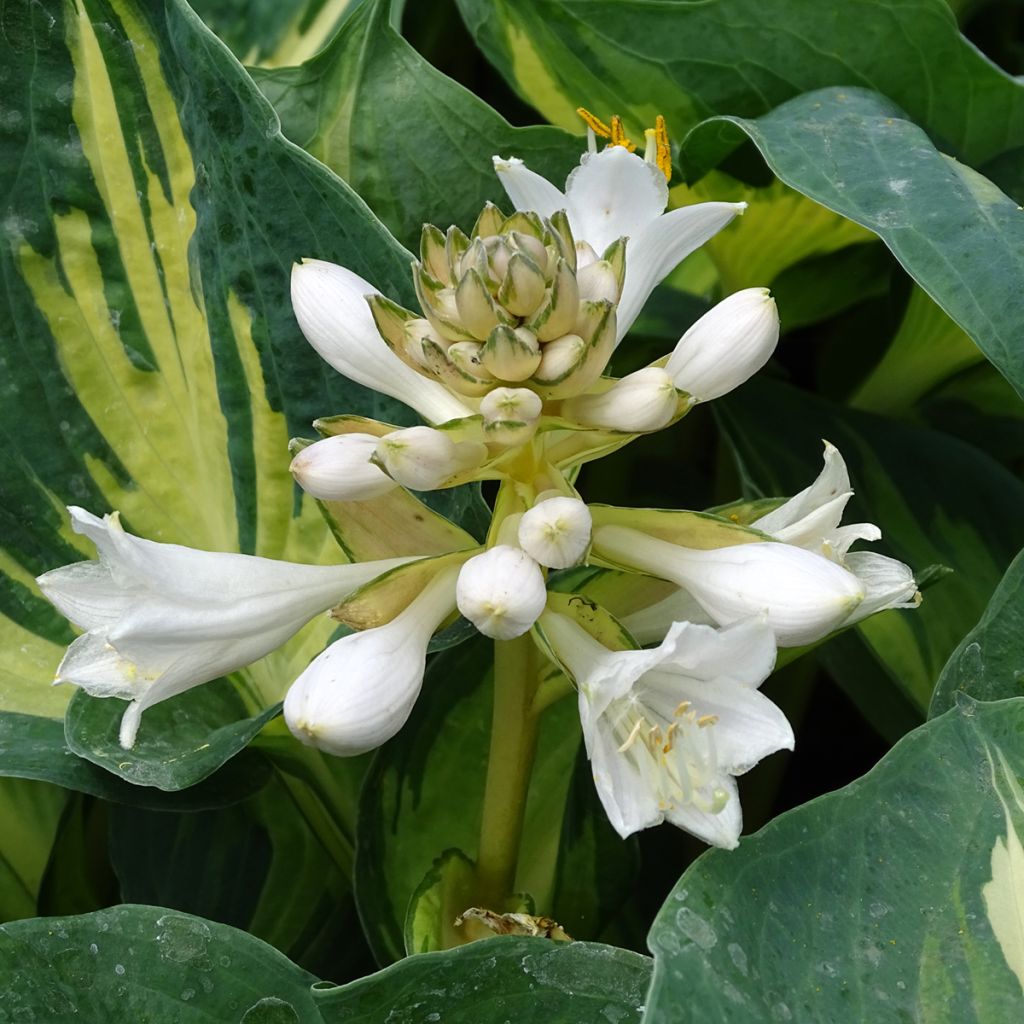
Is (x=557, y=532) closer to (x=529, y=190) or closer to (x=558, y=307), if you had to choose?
(x=558, y=307)

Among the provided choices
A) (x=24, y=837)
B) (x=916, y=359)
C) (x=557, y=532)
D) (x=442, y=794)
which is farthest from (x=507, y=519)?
(x=916, y=359)

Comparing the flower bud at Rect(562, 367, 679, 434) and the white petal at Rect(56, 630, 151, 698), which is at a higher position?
the flower bud at Rect(562, 367, 679, 434)

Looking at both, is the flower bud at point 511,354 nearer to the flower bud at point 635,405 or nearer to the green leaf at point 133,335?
the flower bud at point 635,405

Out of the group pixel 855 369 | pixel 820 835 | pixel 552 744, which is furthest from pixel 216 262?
pixel 855 369

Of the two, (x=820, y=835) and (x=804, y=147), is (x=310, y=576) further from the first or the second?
(x=804, y=147)

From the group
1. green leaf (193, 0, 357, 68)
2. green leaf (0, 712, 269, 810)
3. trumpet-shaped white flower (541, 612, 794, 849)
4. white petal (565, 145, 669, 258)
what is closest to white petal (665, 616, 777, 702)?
trumpet-shaped white flower (541, 612, 794, 849)

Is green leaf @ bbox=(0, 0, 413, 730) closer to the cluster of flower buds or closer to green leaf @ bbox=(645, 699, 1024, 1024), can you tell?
the cluster of flower buds

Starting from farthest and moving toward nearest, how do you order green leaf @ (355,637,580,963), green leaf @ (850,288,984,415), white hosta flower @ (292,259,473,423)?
green leaf @ (850,288,984,415), green leaf @ (355,637,580,963), white hosta flower @ (292,259,473,423)
